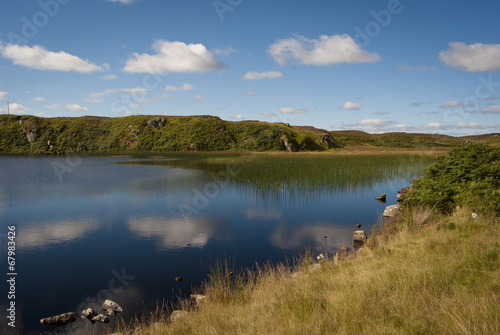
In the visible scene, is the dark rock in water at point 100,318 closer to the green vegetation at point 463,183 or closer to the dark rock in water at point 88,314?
the dark rock in water at point 88,314

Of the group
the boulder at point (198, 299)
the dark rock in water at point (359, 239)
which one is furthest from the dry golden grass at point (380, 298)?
the dark rock in water at point (359, 239)

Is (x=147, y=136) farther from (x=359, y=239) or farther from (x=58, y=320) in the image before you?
(x=58, y=320)

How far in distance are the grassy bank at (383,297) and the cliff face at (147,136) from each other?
109101 mm

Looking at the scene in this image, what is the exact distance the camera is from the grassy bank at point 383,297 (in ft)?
14.5

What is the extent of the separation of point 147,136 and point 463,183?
137 meters

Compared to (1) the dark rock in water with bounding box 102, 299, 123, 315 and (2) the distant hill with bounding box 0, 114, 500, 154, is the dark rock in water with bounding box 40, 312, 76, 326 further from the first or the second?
(2) the distant hill with bounding box 0, 114, 500, 154

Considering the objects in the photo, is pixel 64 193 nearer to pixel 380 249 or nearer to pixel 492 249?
pixel 380 249

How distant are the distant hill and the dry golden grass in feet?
351

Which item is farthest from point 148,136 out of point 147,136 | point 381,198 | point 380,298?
point 380,298

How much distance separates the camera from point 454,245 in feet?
26.0

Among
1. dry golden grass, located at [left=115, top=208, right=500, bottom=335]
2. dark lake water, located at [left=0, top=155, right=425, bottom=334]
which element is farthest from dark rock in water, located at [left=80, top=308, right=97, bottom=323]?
dry golden grass, located at [left=115, top=208, right=500, bottom=335]

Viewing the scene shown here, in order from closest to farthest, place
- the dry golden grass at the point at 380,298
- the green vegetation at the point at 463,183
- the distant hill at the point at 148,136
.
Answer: the dry golden grass at the point at 380,298
the green vegetation at the point at 463,183
the distant hill at the point at 148,136

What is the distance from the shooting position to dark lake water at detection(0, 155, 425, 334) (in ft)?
30.5

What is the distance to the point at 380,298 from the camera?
545 centimetres
